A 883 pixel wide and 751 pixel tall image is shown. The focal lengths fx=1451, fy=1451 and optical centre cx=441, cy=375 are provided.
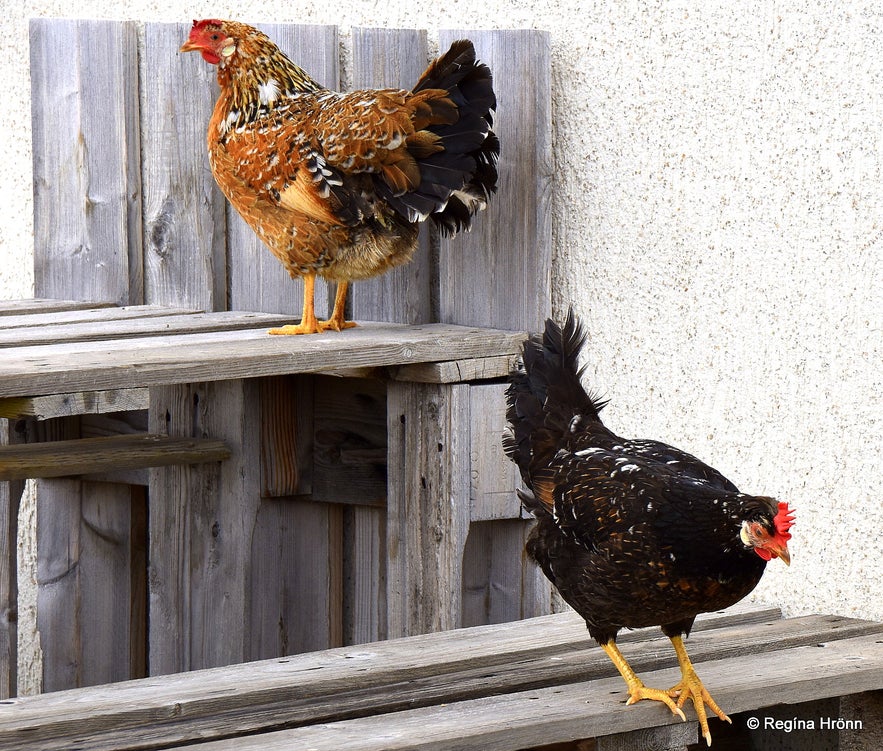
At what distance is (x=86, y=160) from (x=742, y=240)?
6.79ft

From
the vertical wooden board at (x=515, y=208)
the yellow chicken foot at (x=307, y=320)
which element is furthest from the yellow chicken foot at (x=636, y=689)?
the yellow chicken foot at (x=307, y=320)

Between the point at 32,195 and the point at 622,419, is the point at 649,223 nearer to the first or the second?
the point at 622,419

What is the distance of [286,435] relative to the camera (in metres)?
4.21

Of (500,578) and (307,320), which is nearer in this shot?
(307,320)

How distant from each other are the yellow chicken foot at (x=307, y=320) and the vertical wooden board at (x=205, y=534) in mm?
552

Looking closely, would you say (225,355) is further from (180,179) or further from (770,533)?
(770,533)

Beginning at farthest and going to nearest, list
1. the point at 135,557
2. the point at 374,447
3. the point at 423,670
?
the point at 135,557 → the point at 374,447 → the point at 423,670

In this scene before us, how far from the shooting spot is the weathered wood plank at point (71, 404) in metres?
3.23

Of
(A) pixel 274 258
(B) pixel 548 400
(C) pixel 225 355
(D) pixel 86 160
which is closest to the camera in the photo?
(B) pixel 548 400

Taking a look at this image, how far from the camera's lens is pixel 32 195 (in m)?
4.81

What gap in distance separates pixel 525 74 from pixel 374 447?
1133 mm

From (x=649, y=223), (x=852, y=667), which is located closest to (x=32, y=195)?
(x=649, y=223)

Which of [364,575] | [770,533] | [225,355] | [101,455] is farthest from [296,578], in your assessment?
[770,533]

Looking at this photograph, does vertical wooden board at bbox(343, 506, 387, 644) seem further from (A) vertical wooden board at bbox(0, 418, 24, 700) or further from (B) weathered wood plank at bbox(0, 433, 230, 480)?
(A) vertical wooden board at bbox(0, 418, 24, 700)
